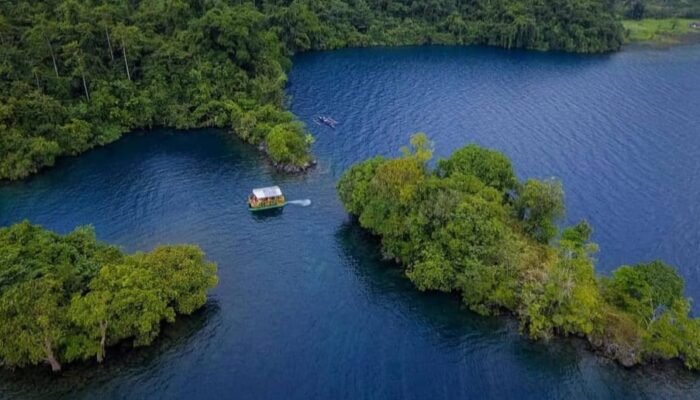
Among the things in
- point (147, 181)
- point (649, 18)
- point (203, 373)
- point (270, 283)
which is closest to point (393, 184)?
point (270, 283)

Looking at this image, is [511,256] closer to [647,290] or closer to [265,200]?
[647,290]

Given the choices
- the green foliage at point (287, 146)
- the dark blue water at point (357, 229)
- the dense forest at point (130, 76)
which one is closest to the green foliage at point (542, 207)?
the dark blue water at point (357, 229)

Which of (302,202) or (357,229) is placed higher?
(302,202)

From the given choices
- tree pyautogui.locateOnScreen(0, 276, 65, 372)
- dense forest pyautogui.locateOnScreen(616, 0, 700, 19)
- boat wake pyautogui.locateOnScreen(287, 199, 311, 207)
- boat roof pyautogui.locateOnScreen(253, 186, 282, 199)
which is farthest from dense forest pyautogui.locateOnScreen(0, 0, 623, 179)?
dense forest pyautogui.locateOnScreen(616, 0, 700, 19)

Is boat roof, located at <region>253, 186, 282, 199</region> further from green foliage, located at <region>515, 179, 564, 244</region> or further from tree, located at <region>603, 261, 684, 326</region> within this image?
tree, located at <region>603, 261, 684, 326</region>

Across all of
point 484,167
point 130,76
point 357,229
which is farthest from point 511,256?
point 130,76

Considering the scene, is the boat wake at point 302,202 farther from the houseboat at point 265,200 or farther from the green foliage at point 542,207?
the green foliage at point 542,207
